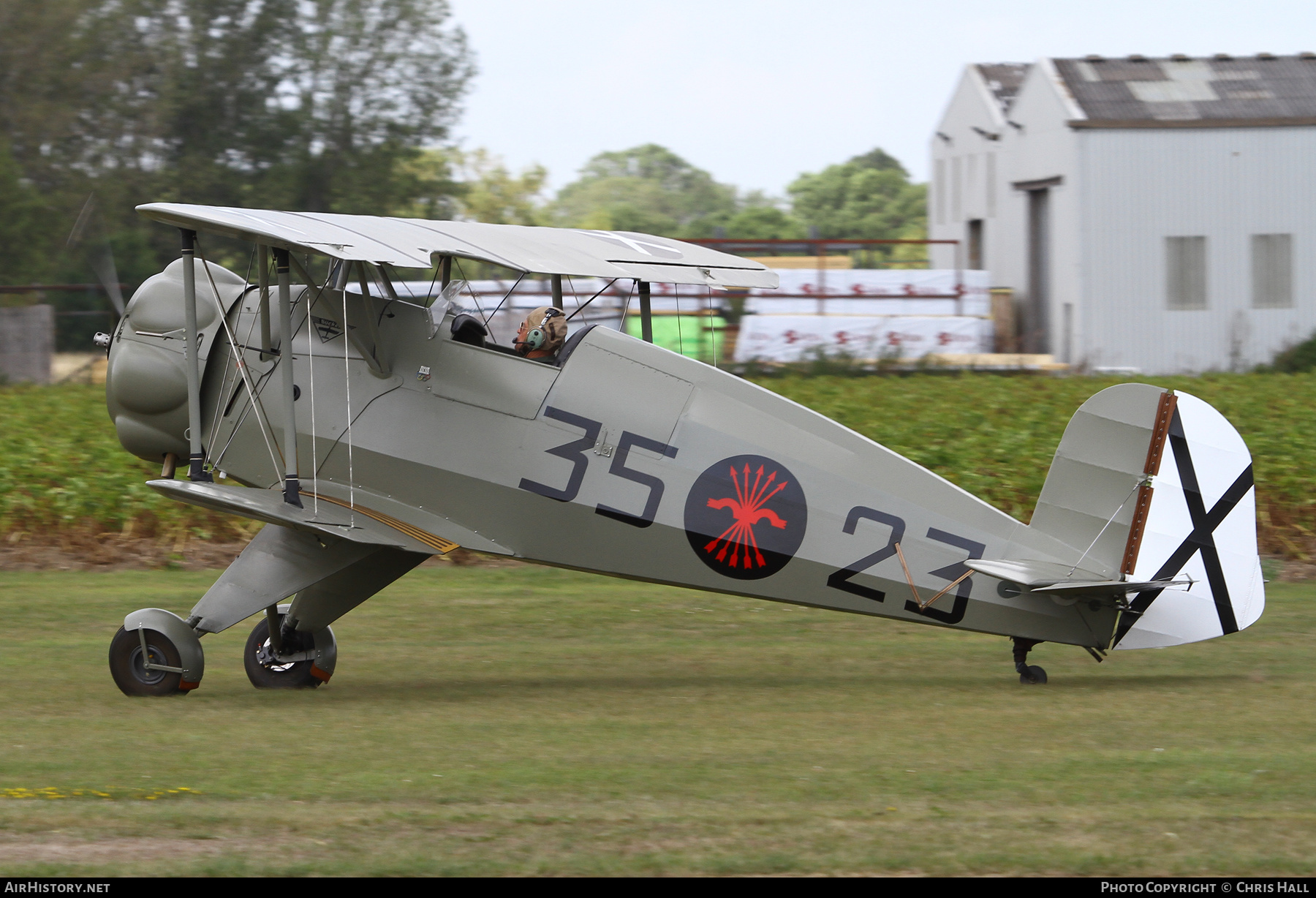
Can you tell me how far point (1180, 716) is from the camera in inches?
291

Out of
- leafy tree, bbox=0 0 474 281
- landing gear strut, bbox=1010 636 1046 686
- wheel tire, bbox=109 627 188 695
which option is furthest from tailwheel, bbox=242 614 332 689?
leafy tree, bbox=0 0 474 281

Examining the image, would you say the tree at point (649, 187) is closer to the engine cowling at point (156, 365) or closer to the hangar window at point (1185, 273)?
the hangar window at point (1185, 273)

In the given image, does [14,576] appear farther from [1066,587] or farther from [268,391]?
[1066,587]

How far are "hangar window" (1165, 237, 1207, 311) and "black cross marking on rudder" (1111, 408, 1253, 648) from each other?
73.3 ft

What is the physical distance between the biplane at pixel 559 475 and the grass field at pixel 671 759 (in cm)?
56

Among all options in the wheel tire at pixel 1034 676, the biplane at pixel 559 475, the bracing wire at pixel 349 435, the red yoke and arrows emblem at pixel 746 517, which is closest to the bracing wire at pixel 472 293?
the biplane at pixel 559 475

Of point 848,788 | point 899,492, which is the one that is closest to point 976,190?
point 899,492

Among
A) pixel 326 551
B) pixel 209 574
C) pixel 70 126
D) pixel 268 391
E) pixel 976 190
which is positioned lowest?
pixel 209 574

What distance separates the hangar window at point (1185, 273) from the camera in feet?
93.9

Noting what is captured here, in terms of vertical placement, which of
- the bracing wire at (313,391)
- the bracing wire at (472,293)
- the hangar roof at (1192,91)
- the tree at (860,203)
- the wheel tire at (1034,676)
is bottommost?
the wheel tire at (1034,676)

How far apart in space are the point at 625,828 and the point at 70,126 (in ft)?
150

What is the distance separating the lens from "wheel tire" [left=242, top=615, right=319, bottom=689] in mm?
8719

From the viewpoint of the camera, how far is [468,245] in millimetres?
8016

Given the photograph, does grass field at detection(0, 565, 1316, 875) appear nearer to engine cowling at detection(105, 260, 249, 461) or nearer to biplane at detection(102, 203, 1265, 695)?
biplane at detection(102, 203, 1265, 695)
